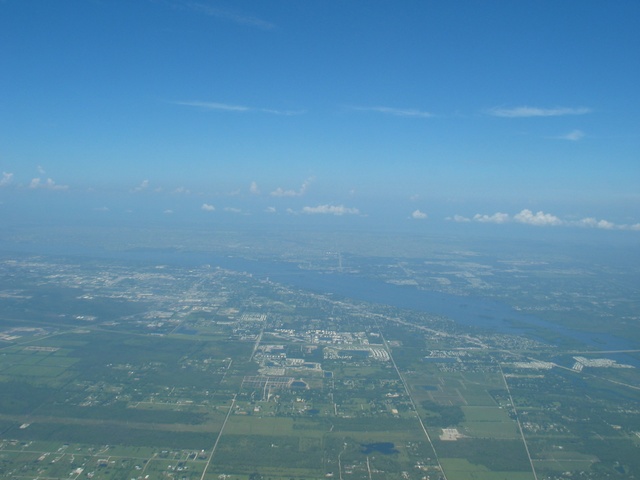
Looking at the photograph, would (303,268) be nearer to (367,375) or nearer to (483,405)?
(367,375)

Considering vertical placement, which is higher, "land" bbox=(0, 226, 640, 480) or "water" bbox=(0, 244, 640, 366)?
"water" bbox=(0, 244, 640, 366)

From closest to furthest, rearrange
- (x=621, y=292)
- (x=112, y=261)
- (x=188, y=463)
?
(x=188, y=463), (x=621, y=292), (x=112, y=261)

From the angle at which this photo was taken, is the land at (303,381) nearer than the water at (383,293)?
Yes

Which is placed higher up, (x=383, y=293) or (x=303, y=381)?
(x=383, y=293)

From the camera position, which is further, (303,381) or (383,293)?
(383,293)

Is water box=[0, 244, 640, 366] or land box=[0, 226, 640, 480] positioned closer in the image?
land box=[0, 226, 640, 480]

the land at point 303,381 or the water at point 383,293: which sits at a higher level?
the water at point 383,293

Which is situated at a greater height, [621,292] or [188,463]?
[621,292]

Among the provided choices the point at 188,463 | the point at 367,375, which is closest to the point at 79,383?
the point at 188,463
